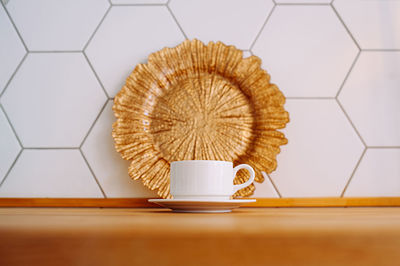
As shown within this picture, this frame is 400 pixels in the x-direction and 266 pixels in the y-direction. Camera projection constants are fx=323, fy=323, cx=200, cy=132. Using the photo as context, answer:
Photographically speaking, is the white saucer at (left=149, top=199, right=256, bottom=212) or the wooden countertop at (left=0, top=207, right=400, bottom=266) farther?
the white saucer at (left=149, top=199, right=256, bottom=212)

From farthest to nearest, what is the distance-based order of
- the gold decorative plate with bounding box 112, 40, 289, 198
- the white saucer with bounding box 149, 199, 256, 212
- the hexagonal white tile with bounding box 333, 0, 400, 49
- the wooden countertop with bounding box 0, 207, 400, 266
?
the hexagonal white tile with bounding box 333, 0, 400, 49
the gold decorative plate with bounding box 112, 40, 289, 198
the white saucer with bounding box 149, 199, 256, 212
the wooden countertop with bounding box 0, 207, 400, 266

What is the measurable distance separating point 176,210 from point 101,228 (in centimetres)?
28

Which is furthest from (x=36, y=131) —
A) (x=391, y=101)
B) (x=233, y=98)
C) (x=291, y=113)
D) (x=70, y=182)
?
(x=391, y=101)

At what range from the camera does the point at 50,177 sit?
826mm

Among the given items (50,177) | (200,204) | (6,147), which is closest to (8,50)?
(6,147)

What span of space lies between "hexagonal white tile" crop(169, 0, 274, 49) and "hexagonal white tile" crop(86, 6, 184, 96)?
4cm

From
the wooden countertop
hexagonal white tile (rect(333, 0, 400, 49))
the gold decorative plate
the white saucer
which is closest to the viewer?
the wooden countertop

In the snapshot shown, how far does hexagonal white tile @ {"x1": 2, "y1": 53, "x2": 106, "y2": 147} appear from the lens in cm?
84

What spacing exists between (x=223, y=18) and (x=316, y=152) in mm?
428

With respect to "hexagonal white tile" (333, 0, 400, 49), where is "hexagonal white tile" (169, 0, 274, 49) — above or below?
below

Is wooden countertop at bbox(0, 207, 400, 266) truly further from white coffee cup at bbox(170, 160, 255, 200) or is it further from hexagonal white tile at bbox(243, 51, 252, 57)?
hexagonal white tile at bbox(243, 51, 252, 57)

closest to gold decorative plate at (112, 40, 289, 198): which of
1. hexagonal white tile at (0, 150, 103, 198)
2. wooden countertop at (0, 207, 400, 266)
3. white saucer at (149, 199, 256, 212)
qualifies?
hexagonal white tile at (0, 150, 103, 198)

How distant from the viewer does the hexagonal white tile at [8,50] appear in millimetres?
871

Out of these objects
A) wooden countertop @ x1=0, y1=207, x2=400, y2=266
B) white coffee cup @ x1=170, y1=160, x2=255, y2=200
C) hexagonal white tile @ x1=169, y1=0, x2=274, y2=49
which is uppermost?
hexagonal white tile @ x1=169, y1=0, x2=274, y2=49
